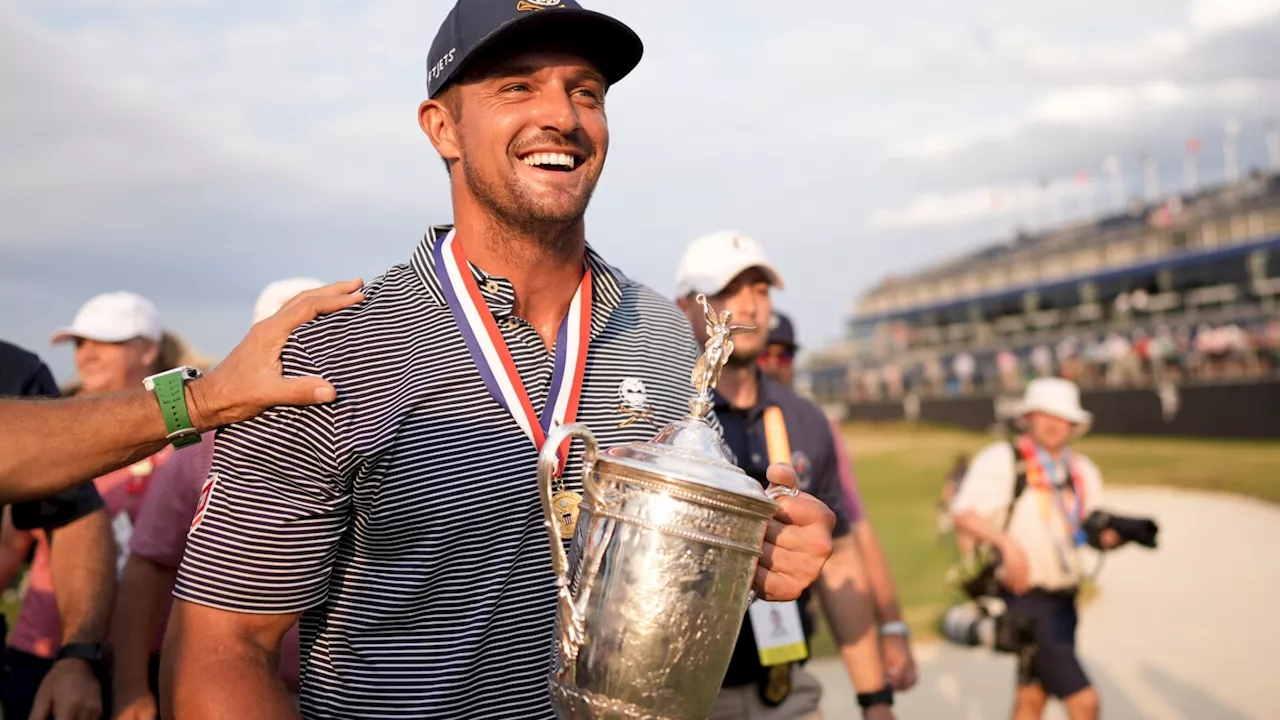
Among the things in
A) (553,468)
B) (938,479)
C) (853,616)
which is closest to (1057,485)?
(853,616)

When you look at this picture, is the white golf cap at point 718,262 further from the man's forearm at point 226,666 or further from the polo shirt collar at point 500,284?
the man's forearm at point 226,666

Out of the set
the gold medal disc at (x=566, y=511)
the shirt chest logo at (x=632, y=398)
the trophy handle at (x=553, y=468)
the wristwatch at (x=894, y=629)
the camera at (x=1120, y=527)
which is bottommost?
the wristwatch at (x=894, y=629)

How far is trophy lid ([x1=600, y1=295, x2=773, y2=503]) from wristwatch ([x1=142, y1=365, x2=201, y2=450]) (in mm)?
859

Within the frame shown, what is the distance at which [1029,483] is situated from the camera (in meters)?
7.05

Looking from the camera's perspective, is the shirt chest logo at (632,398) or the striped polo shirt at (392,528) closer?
the striped polo shirt at (392,528)

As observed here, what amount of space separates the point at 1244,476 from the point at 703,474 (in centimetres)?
2049

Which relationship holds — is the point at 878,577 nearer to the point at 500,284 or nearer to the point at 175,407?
the point at 500,284

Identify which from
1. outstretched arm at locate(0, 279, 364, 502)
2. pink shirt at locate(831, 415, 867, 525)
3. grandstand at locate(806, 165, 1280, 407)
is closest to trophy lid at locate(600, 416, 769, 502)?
outstretched arm at locate(0, 279, 364, 502)

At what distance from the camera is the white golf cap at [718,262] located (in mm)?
5129

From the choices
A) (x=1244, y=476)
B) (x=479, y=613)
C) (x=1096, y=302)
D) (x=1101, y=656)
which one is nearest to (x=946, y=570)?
(x=1101, y=656)

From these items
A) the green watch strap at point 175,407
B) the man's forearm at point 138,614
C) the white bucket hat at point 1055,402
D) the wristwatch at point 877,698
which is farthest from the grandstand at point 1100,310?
the green watch strap at point 175,407

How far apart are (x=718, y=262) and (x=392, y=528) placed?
3.15 m

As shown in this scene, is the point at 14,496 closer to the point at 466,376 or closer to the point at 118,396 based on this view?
the point at 118,396

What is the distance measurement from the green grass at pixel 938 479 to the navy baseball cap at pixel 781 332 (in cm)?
575
